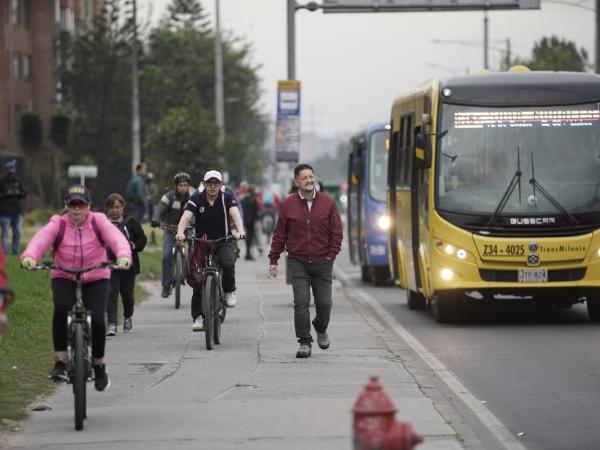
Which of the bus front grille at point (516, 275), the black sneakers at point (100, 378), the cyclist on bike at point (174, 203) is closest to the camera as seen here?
the black sneakers at point (100, 378)

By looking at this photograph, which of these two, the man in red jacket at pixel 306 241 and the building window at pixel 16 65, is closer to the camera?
the man in red jacket at pixel 306 241

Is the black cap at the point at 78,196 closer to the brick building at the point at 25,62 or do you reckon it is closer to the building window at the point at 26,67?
the brick building at the point at 25,62

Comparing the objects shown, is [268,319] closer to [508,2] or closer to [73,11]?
[508,2]

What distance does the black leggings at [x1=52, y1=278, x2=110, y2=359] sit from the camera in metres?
11.4

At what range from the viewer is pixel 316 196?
15109mm

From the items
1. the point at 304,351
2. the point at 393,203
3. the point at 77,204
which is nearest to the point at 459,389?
the point at 304,351

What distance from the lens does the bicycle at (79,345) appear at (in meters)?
10.7

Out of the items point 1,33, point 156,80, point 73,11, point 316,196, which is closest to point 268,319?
point 316,196

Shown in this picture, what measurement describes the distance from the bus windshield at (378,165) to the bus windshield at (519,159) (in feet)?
33.7

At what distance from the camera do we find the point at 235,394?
40.8ft

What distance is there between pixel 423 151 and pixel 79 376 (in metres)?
9.35

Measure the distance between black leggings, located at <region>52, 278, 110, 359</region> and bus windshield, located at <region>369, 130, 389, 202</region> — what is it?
18.8 meters

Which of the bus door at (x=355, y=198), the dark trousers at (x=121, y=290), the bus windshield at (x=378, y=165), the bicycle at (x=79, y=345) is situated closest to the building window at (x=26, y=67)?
the bus door at (x=355, y=198)

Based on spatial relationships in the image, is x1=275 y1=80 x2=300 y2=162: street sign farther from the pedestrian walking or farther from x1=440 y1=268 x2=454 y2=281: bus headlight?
x1=440 y1=268 x2=454 y2=281: bus headlight
